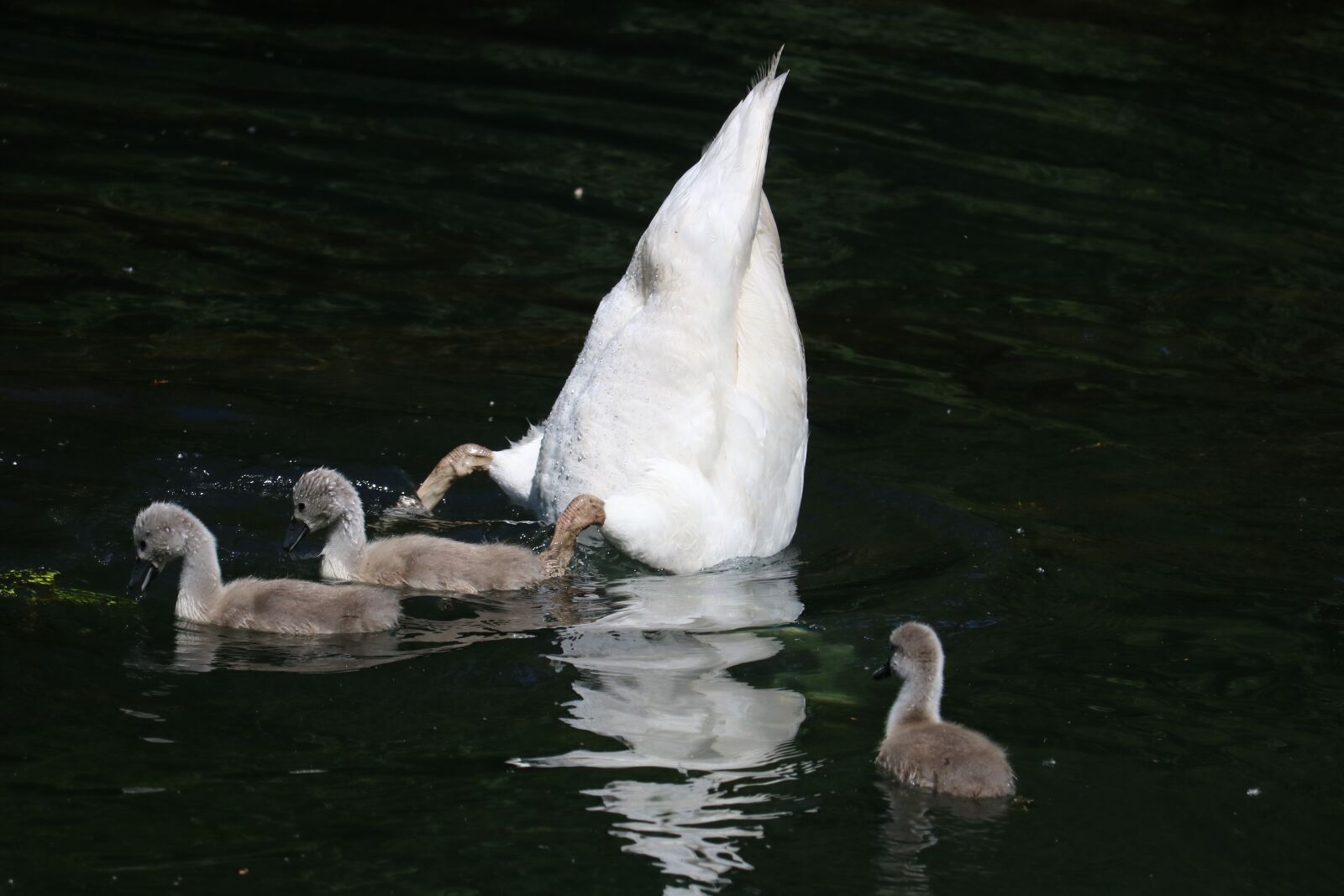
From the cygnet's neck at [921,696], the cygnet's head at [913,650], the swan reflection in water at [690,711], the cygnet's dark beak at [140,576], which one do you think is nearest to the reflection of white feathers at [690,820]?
the swan reflection in water at [690,711]

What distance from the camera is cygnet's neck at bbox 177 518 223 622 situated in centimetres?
676

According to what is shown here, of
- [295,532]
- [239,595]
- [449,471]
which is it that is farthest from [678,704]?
[449,471]

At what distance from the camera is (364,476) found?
852 centimetres

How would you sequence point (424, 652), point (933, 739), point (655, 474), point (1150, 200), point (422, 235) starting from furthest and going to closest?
1. point (1150, 200)
2. point (422, 235)
3. point (655, 474)
4. point (424, 652)
5. point (933, 739)

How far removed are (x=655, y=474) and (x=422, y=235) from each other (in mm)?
5169

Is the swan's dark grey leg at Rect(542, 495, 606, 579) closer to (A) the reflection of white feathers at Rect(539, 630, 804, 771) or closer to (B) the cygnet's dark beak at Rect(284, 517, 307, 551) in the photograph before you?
(A) the reflection of white feathers at Rect(539, 630, 804, 771)

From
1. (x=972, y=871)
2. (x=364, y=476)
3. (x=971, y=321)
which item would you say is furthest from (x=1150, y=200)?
(x=972, y=871)

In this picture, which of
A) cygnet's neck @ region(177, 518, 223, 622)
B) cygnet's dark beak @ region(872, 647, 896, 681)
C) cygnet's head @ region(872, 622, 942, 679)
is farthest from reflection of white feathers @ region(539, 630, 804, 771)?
cygnet's neck @ region(177, 518, 223, 622)

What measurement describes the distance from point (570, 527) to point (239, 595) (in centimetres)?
128

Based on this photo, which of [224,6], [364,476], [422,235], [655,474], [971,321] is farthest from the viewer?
[224,6]

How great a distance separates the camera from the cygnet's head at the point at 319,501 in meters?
7.25

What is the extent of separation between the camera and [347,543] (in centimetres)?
737

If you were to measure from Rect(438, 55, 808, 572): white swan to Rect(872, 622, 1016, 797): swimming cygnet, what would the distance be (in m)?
1.50

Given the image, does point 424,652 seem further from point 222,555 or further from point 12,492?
point 12,492
